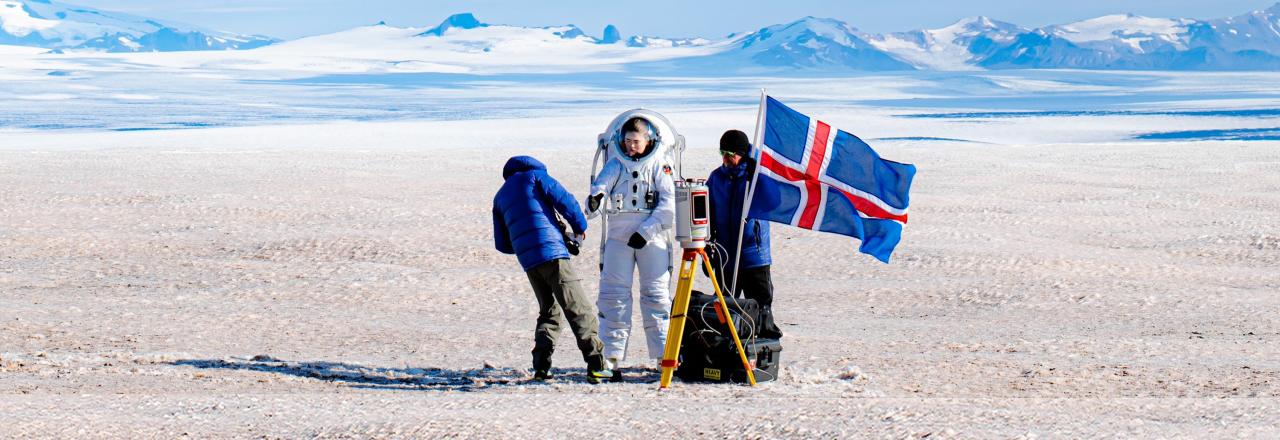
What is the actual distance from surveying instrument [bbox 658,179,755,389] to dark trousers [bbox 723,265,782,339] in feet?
0.77

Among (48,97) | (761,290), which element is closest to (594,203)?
(761,290)

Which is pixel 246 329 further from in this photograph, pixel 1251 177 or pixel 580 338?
pixel 1251 177

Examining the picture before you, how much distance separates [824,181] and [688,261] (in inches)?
28.3

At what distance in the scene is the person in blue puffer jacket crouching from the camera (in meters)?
5.76

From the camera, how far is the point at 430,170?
63.5 ft

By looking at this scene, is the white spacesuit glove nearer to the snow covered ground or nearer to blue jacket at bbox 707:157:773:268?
blue jacket at bbox 707:157:773:268

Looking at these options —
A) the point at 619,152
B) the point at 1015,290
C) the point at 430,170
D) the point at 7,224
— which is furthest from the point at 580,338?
the point at 430,170

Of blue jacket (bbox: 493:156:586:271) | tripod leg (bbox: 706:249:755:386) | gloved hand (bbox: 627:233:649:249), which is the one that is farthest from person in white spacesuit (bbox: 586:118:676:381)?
tripod leg (bbox: 706:249:755:386)

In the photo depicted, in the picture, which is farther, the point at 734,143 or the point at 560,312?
the point at 560,312

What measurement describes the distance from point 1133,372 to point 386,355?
3.79m

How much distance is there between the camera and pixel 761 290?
20.1 feet

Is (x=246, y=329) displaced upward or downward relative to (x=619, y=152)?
downward

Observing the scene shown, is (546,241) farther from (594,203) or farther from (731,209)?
(731,209)

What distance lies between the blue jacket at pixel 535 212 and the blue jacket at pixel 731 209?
628mm
